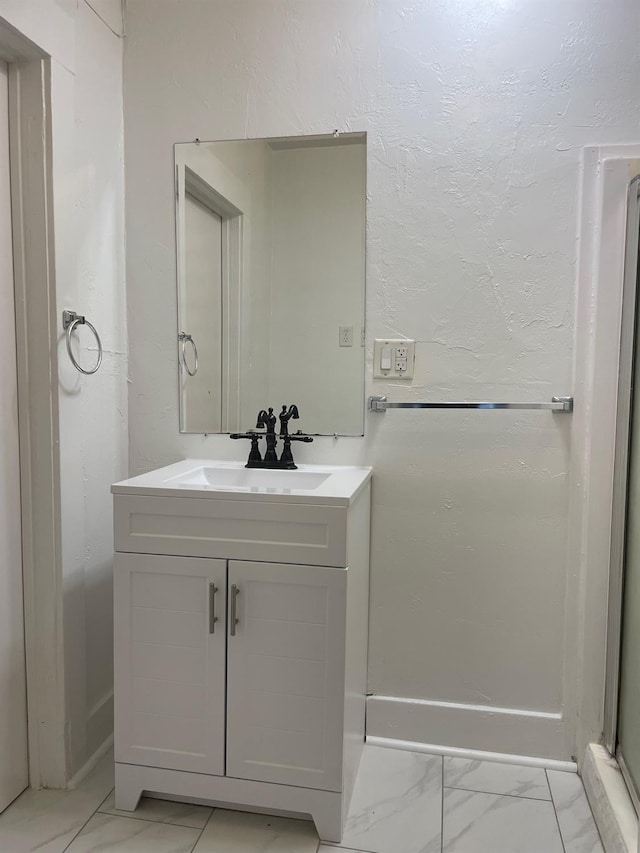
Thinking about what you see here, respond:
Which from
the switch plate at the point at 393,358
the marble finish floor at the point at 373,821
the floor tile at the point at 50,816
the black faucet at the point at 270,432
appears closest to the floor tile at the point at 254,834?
the marble finish floor at the point at 373,821

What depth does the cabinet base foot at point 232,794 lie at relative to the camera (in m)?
1.41

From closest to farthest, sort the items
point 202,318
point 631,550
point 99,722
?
1. point 631,550
2. point 99,722
3. point 202,318

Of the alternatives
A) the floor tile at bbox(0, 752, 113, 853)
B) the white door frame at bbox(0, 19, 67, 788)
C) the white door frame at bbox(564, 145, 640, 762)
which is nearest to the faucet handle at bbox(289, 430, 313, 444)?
the white door frame at bbox(0, 19, 67, 788)

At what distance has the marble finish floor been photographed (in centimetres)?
139

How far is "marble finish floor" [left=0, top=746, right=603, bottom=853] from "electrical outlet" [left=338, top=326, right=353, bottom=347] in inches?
46.6

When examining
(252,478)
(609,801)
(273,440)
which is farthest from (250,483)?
(609,801)

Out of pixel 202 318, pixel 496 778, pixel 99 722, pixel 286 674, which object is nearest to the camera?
pixel 286 674

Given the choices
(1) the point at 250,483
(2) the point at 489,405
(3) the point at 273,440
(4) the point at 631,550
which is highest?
(2) the point at 489,405

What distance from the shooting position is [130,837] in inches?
55.7

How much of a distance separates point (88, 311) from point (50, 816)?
127 cm

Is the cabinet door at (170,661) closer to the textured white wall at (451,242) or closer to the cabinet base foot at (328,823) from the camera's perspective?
the cabinet base foot at (328,823)

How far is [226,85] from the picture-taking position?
1766mm

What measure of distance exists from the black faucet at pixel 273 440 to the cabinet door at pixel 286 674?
15.8 inches

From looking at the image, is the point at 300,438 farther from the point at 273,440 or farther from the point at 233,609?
the point at 233,609
